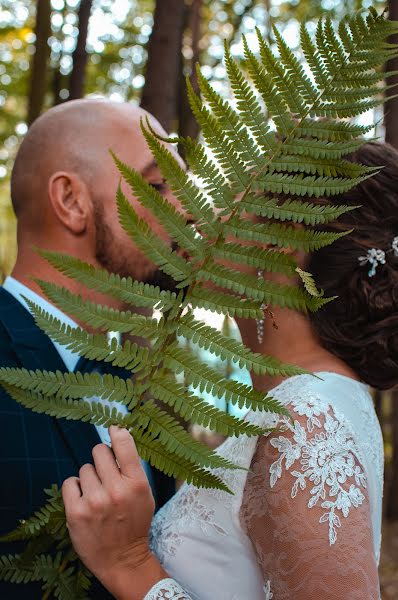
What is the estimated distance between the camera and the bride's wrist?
1628 millimetres

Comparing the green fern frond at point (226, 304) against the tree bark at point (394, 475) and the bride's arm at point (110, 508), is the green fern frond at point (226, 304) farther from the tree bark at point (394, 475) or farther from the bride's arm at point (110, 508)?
the tree bark at point (394, 475)

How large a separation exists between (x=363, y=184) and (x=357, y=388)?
675mm

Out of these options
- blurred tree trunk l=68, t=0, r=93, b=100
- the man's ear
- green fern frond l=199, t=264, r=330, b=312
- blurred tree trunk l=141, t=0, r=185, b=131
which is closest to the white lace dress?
green fern frond l=199, t=264, r=330, b=312

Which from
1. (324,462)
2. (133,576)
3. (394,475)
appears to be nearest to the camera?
(133,576)

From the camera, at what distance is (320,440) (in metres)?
1.86

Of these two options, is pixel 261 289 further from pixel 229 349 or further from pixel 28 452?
pixel 28 452

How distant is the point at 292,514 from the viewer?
1.72m

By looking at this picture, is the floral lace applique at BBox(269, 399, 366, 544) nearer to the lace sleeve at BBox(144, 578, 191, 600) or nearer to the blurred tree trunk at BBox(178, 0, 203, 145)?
the lace sleeve at BBox(144, 578, 191, 600)

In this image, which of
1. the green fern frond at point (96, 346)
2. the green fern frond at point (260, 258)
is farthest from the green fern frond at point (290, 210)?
the green fern frond at point (96, 346)

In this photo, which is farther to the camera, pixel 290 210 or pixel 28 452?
pixel 28 452

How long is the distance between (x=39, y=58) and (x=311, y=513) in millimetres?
6200

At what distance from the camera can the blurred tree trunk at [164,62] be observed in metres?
4.46

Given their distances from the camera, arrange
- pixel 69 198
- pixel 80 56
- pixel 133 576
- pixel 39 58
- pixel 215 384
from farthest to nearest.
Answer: pixel 39 58, pixel 80 56, pixel 69 198, pixel 133 576, pixel 215 384

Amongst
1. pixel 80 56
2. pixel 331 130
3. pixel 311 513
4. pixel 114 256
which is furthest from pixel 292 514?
pixel 80 56
